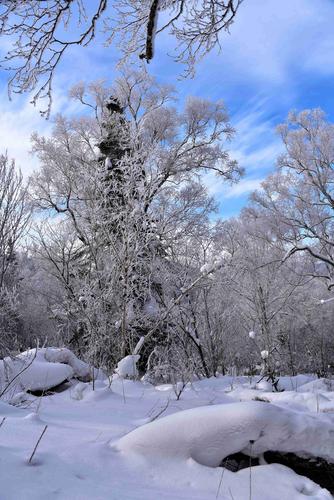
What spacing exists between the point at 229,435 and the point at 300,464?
51cm

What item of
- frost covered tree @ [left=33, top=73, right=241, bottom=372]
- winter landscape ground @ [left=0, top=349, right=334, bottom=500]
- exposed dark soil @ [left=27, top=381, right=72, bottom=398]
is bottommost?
exposed dark soil @ [left=27, top=381, right=72, bottom=398]

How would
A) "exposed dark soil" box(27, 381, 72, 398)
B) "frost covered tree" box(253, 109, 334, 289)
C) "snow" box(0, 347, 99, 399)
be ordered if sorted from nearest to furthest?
"snow" box(0, 347, 99, 399)
"exposed dark soil" box(27, 381, 72, 398)
"frost covered tree" box(253, 109, 334, 289)

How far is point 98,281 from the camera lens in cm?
885

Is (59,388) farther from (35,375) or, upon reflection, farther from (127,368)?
(127,368)

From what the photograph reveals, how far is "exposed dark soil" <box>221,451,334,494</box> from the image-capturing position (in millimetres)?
2461

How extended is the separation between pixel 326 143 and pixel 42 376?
16.8 metres

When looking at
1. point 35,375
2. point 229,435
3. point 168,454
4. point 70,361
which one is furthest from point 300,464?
point 70,361

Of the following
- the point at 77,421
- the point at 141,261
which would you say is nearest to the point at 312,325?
the point at 141,261

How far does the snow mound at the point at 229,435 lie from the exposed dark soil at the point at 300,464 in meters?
0.04

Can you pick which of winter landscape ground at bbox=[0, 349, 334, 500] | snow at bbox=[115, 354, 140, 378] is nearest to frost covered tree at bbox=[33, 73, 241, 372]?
snow at bbox=[115, 354, 140, 378]

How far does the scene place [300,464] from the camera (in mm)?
2520

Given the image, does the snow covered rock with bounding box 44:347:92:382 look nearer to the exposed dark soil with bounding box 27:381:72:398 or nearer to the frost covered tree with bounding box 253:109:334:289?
the exposed dark soil with bounding box 27:381:72:398

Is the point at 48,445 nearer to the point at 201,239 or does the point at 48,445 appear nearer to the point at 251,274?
the point at 201,239

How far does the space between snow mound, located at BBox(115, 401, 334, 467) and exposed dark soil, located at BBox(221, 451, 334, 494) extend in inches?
1.4
